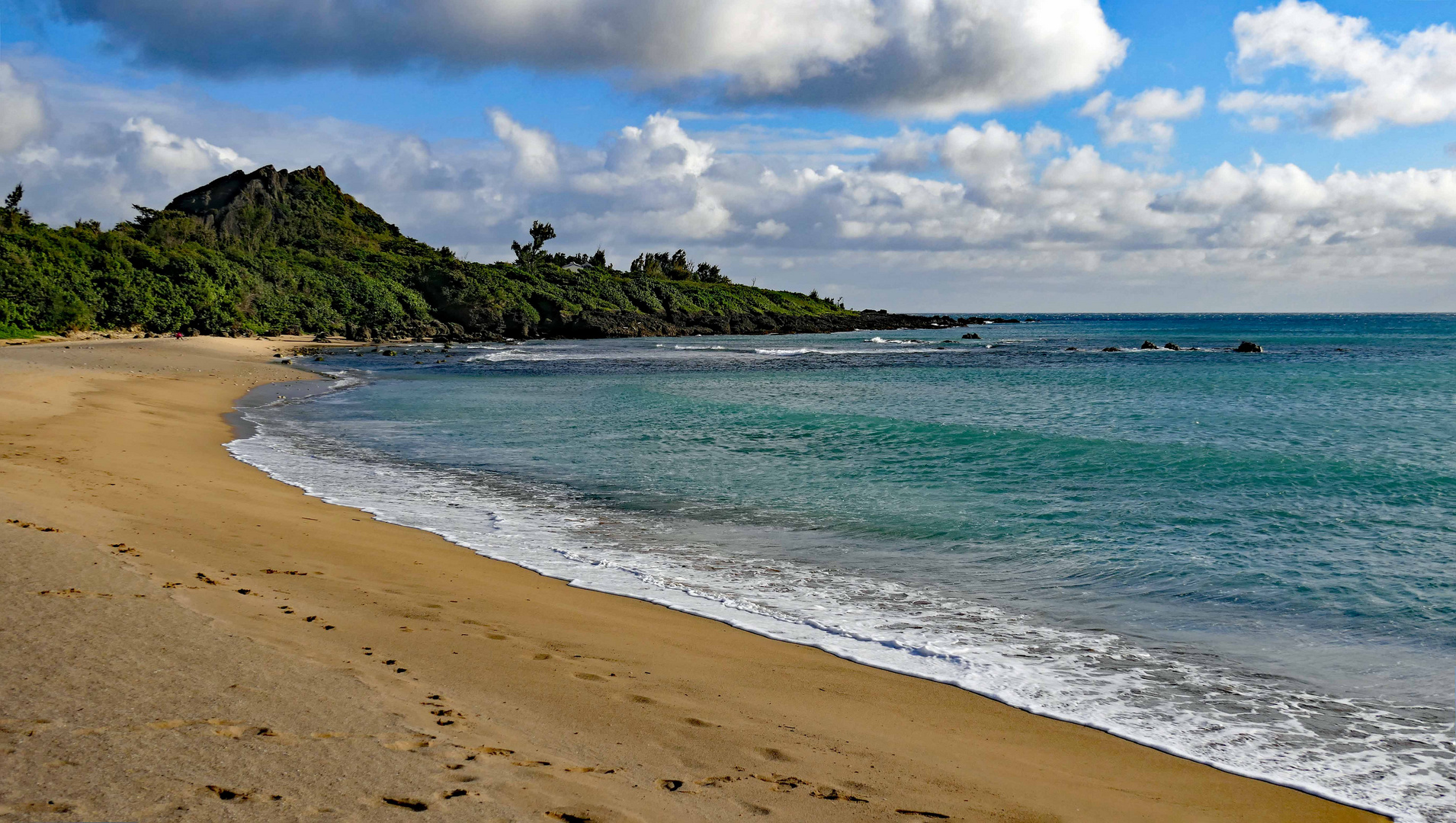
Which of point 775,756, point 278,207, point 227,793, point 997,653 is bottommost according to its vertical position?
point 997,653

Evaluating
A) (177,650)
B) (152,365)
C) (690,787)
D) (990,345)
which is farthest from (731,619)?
(990,345)

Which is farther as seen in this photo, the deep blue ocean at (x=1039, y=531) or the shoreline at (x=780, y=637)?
the deep blue ocean at (x=1039, y=531)

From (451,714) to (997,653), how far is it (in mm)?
4272

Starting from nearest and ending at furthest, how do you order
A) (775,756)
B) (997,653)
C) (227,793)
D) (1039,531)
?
(227,793) < (775,756) < (997,653) < (1039,531)

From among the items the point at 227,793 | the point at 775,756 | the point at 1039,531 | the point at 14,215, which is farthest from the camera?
the point at 14,215

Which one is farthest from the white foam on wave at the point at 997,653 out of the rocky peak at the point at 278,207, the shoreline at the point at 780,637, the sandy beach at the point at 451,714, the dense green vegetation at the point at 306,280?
the rocky peak at the point at 278,207

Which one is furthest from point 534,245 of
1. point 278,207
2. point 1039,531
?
point 1039,531

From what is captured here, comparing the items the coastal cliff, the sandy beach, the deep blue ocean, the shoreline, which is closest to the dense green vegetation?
the coastal cliff

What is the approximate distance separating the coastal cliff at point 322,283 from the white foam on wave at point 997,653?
42.4 m

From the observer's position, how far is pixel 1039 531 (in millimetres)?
11266

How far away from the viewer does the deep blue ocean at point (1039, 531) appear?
615 cm

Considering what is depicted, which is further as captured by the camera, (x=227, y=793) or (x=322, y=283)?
(x=322, y=283)

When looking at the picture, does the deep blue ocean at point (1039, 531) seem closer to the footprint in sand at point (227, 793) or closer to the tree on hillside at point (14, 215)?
the footprint in sand at point (227, 793)

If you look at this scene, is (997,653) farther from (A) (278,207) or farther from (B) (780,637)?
(A) (278,207)
